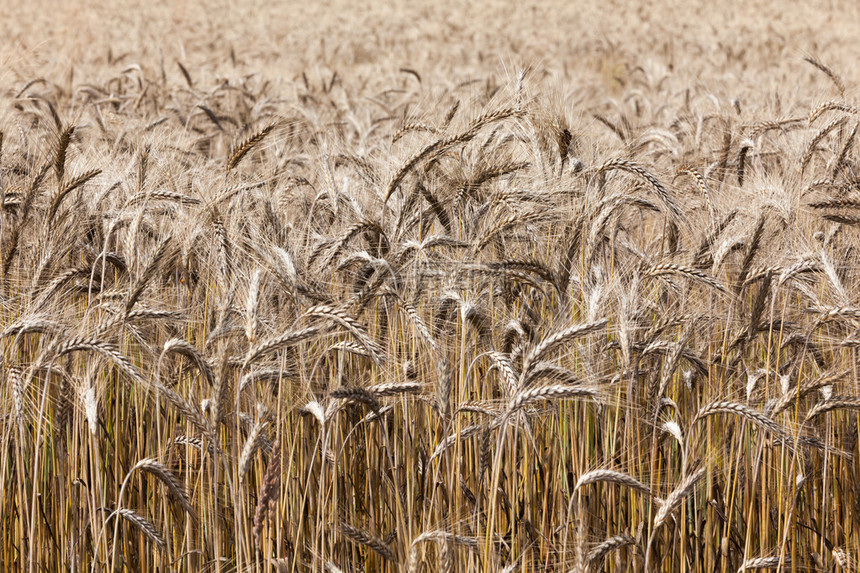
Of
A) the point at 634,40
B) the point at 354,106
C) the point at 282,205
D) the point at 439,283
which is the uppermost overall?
the point at 634,40

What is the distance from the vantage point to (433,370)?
220 cm

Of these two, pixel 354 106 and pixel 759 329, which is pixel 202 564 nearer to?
pixel 759 329

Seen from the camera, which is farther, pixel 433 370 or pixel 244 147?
pixel 244 147

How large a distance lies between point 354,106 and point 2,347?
22.0ft

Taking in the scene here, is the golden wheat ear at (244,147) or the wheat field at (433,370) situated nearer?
the wheat field at (433,370)

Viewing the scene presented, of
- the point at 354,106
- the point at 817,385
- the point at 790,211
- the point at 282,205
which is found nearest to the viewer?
the point at 817,385

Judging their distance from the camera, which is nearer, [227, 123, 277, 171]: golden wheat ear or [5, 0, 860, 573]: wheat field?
[5, 0, 860, 573]: wheat field

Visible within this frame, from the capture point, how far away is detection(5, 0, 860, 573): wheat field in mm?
2064

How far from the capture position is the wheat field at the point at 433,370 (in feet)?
6.77

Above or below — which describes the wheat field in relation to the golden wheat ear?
below

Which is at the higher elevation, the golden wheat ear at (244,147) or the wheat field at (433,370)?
the golden wheat ear at (244,147)

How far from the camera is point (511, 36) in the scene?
18.4 metres

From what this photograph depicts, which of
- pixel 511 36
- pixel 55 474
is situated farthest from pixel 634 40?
pixel 55 474

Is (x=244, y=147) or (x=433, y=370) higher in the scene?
(x=244, y=147)
